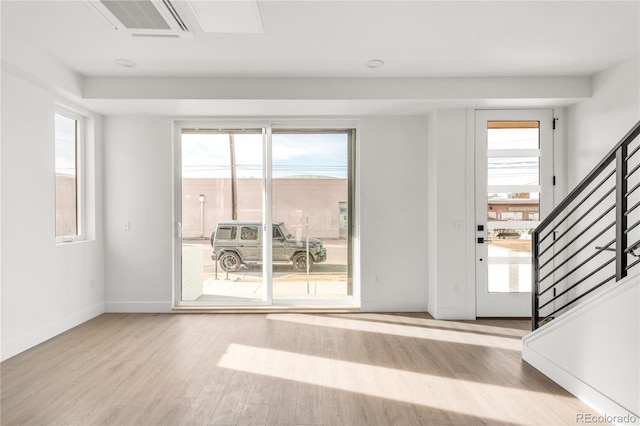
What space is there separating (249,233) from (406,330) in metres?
2.24

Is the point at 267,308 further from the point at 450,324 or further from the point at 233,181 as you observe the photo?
the point at 450,324

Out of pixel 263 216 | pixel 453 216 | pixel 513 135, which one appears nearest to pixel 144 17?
pixel 263 216

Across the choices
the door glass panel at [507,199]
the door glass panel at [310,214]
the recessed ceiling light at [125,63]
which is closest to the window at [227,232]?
the door glass panel at [310,214]

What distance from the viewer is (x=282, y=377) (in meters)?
3.05

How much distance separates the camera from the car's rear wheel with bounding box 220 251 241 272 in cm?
513

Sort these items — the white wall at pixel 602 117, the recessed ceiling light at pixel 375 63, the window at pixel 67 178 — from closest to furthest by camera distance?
the white wall at pixel 602 117 < the recessed ceiling light at pixel 375 63 < the window at pixel 67 178

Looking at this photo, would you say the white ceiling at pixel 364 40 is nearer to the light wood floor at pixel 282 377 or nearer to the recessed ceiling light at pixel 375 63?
the recessed ceiling light at pixel 375 63

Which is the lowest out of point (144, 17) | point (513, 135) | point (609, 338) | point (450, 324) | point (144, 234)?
point (450, 324)

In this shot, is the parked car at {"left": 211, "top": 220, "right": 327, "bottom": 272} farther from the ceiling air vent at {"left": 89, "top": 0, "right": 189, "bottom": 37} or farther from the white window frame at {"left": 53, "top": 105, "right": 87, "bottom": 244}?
the ceiling air vent at {"left": 89, "top": 0, "right": 189, "bottom": 37}

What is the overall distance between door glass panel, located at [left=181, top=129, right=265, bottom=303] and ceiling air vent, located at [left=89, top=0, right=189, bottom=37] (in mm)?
2001

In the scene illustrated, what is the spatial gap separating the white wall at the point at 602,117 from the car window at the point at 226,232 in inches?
159

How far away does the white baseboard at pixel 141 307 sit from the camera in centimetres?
496

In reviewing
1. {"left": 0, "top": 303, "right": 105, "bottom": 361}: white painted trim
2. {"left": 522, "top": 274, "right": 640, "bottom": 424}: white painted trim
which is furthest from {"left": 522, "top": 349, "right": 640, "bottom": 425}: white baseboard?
{"left": 0, "top": 303, "right": 105, "bottom": 361}: white painted trim

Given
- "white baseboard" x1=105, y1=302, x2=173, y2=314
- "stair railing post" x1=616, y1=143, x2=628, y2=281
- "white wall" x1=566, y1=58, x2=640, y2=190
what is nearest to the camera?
"stair railing post" x1=616, y1=143, x2=628, y2=281
